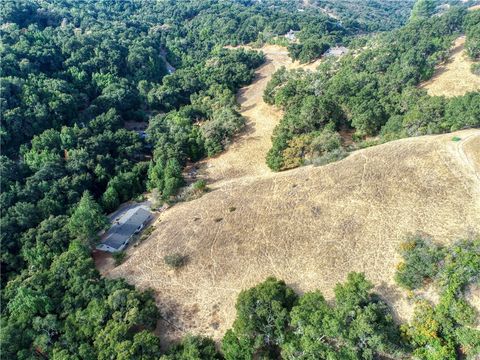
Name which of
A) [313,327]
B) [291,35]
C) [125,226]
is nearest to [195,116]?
[125,226]

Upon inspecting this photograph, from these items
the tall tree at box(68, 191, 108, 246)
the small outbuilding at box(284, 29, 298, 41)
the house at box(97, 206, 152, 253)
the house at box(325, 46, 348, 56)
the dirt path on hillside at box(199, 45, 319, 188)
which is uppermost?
the tall tree at box(68, 191, 108, 246)

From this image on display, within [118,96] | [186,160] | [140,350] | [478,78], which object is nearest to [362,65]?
[478,78]

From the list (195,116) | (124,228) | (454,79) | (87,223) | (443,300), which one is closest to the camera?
(443,300)

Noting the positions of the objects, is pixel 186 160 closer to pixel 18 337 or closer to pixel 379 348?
pixel 18 337

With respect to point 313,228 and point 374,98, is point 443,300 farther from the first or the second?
point 374,98

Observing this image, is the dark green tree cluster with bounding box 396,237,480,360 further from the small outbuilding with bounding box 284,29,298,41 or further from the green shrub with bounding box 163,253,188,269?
the small outbuilding with bounding box 284,29,298,41

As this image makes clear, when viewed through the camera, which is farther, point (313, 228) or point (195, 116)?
point (195, 116)

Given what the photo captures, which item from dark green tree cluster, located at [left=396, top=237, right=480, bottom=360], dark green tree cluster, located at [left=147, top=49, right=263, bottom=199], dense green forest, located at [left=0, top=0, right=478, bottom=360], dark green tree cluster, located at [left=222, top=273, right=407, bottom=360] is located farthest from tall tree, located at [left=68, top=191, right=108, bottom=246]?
dark green tree cluster, located at [left=396, top=237, right=480, bottom=360]
